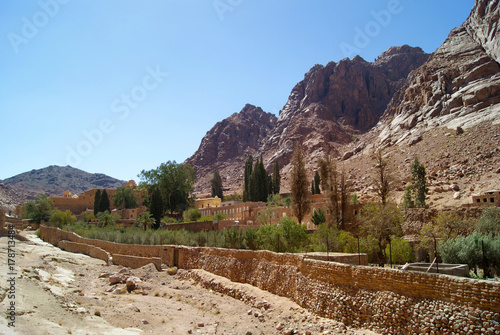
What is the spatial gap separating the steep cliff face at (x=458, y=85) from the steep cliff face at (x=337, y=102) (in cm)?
3102

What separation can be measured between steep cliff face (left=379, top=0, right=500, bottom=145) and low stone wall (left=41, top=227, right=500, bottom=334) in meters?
57.3

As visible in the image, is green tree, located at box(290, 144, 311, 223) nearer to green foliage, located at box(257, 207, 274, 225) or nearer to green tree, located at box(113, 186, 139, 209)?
green foliage, located at box(257, 207, 274, 225)

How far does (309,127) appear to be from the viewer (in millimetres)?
126000

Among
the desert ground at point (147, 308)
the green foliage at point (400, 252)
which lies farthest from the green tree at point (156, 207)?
the green foliage at point (400, 252)

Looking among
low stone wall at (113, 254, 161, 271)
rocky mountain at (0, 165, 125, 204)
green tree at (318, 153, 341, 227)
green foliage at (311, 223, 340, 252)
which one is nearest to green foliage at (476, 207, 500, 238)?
green foliage at (311, 223, 340, 252)

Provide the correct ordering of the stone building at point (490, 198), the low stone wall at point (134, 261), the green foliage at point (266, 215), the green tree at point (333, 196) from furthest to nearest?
the green foliage at point (266, 215)
the green tree at point (333, 196)
the stone building at point (490, 198)
the low stone wall at point (134, 261)

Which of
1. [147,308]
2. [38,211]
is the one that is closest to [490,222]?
[147,308]

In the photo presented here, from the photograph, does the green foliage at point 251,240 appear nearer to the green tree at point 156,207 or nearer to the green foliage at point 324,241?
the green foliage at point 324,241

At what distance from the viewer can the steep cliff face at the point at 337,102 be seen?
12266 centimetres

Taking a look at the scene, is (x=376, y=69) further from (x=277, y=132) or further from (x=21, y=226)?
(x=21, y=226)

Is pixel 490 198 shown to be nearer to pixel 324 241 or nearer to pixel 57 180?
pixel 324 241

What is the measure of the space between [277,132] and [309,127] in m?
19.3

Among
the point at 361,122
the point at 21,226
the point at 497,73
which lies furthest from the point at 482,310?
the point at 361,122

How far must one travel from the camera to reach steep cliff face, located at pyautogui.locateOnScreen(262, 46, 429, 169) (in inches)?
4829
